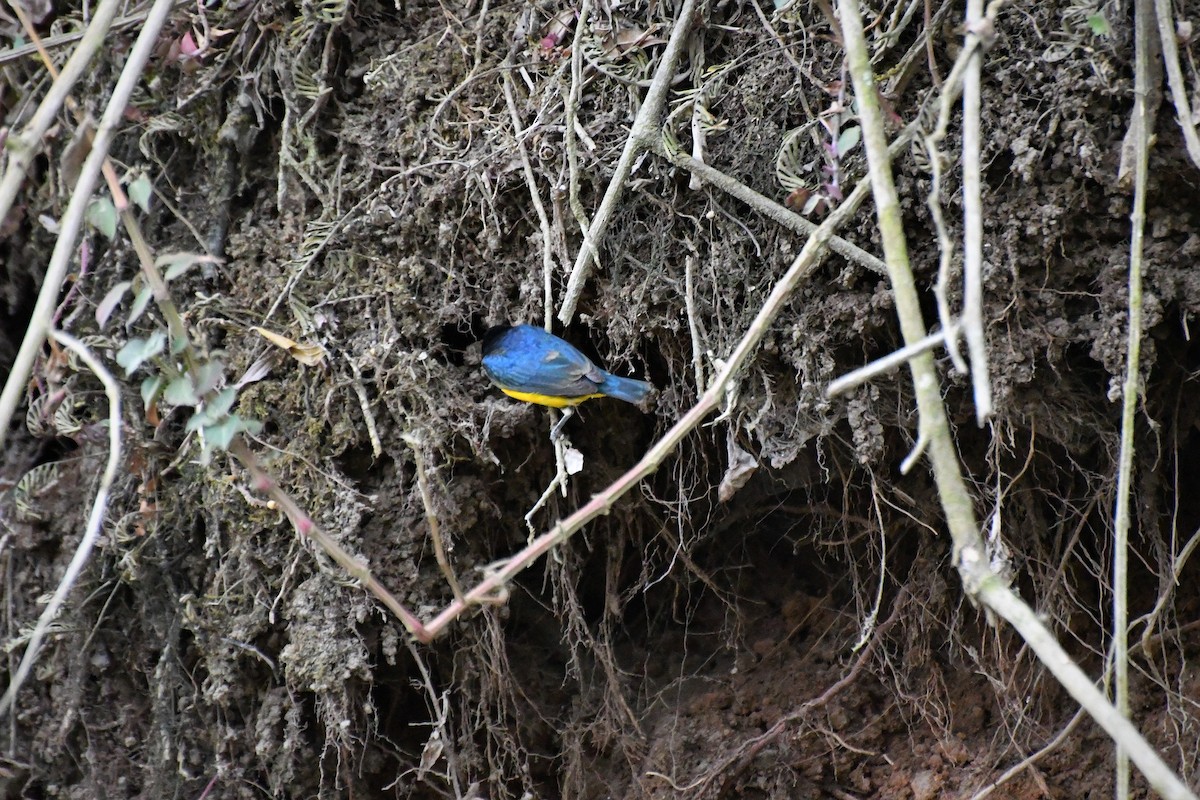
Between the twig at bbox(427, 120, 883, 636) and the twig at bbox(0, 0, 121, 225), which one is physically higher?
the twig at bbox(0, 0, 121, 225)

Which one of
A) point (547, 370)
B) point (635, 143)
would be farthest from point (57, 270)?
point (635, 143)

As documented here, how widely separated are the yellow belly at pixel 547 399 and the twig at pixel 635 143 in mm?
247

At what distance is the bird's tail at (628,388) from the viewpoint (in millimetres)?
2990

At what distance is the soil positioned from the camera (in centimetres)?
277

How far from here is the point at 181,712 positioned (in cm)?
318

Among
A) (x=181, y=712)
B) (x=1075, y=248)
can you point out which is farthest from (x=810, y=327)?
(x=181, y=712)

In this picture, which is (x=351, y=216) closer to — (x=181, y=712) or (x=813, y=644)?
(x=181, y=712)

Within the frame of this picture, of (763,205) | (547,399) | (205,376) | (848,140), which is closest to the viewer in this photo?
(205,376)

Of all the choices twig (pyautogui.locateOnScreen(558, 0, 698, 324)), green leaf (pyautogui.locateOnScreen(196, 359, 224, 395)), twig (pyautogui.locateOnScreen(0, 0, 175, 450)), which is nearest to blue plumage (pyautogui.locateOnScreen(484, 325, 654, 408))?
twig (pyautogui.locateOnScreen(558, 0, 698, 324))

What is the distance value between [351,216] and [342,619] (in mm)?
1202

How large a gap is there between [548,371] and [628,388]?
0.24 meters

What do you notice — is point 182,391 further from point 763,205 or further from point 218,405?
point 763,205

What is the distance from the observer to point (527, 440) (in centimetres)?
321

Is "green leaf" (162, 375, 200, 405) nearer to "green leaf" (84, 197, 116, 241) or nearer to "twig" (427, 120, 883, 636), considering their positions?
"green leaf" (84, 197, 116, 241)
